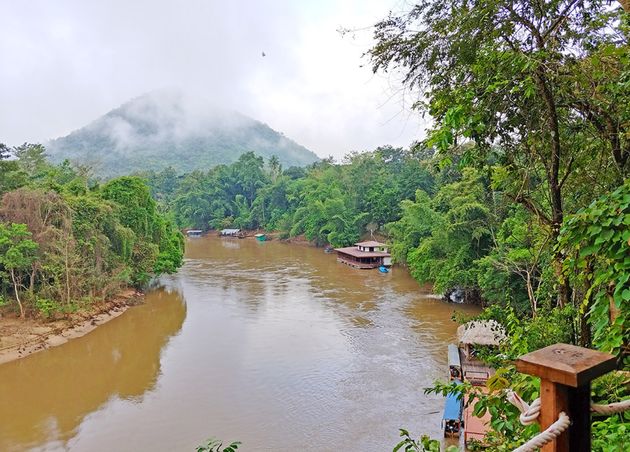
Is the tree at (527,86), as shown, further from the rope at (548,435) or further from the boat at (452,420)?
the boat at (452,420)

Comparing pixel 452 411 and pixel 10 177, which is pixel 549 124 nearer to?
pixel 452 411

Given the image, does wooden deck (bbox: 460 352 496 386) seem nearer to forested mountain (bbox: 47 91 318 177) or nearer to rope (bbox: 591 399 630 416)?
rope (bbox: 591 399 630 416)

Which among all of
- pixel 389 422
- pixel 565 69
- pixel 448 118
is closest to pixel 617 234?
pixel 448 118

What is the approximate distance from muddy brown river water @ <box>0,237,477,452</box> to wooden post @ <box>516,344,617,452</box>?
310 inches

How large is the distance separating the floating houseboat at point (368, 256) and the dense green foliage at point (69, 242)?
1092cm

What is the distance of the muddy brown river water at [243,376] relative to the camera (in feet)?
29.9

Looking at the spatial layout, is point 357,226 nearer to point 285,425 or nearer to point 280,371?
point 280,371

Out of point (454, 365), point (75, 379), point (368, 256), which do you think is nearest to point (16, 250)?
point (75, 379)

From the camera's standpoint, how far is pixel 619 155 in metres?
3.18

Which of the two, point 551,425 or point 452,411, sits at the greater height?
point 551,425

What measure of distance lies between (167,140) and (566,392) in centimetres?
13691

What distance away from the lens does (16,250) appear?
1404 cm

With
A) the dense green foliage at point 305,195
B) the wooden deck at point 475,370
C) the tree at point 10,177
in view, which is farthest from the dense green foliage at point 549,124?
the dense green foliage at point 305,195

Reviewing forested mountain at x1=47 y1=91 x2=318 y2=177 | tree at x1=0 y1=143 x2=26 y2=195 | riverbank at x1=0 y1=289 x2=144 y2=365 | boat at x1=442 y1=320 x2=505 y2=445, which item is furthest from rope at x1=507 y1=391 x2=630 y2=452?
forested mountain at x1=47 y1=91 x2=318 y2=177
